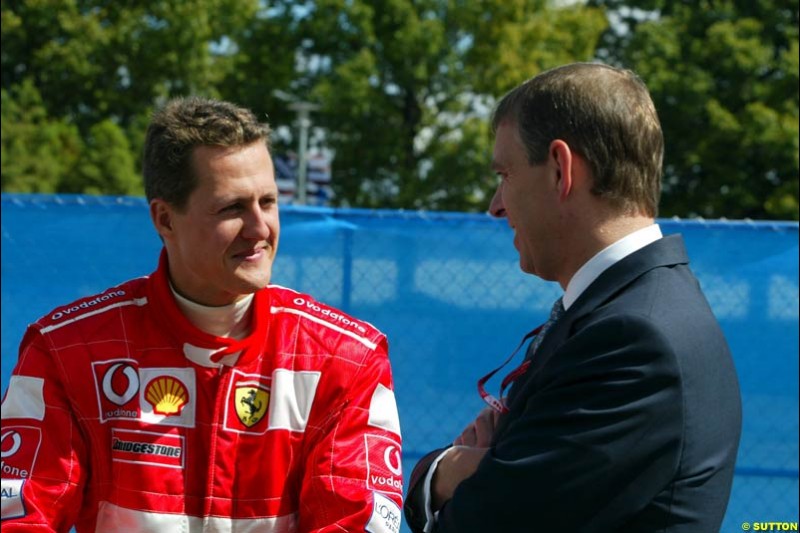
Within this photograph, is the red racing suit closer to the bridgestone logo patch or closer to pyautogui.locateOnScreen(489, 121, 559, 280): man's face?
the bridgestone logo patch

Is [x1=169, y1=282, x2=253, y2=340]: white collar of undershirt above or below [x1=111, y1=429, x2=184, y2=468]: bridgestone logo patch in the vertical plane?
above

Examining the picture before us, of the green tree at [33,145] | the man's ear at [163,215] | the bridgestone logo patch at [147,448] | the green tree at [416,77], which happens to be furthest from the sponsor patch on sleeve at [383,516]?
the green tree at [416,77]

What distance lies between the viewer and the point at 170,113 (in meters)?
2.47

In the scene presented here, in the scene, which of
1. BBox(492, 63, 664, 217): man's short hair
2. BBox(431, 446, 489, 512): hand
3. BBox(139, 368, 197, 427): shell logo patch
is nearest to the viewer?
BBox(492, 63, 664, 217): man's short hair

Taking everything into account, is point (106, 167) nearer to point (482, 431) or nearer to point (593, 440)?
point (482, 431)

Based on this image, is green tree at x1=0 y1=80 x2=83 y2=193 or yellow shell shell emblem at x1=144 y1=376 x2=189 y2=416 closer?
yellow shell shell emblem at x1=144 y1=376 x2=189 y2=416

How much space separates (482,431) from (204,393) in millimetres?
770

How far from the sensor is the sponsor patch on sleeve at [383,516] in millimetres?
2336

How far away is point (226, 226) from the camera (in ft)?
8.04

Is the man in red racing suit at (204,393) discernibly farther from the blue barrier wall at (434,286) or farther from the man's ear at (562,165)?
the blue barrier wall at (434,286)

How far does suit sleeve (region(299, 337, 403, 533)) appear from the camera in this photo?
2.33 metres

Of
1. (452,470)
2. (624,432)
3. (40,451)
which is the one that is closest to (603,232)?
(624,432)

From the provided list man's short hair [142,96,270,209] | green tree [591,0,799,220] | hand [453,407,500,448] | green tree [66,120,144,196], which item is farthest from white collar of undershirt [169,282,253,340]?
green tree [591,0,799,220]

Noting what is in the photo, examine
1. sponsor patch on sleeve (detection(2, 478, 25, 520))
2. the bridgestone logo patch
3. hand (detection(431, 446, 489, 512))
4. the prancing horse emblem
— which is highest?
hand (detection(431, 446, 489, 512))
